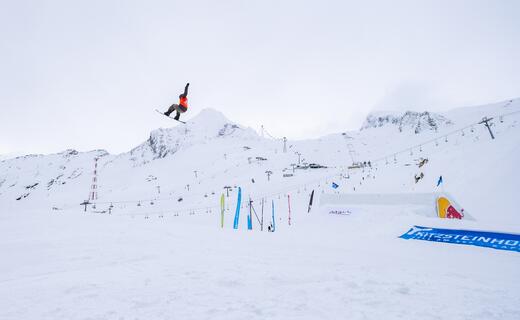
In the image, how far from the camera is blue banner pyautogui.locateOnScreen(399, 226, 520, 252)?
8.80m

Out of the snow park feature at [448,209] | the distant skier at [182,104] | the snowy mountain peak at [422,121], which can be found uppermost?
the snowy mountain peak at [422,121]

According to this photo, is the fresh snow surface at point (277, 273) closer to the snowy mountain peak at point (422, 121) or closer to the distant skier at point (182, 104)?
the distant skier at point (182, 104)

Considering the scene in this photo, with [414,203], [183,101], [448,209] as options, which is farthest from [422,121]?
[183,101]

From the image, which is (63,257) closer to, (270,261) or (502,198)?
(270,261)

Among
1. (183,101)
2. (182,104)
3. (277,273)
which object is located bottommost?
(277,273)

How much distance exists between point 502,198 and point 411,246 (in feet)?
26.4

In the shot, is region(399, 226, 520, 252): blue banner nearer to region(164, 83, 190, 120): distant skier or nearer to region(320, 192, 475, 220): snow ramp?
region(320, 192, 475, 220): snow ramp

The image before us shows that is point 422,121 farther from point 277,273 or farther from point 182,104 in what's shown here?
point 277,273

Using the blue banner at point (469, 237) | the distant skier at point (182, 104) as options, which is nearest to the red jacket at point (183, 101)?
the distant skier at point (182, 104)

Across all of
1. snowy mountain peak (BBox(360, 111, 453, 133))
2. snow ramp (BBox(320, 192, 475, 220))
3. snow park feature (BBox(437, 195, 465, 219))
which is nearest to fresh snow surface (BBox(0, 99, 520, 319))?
snow ramp (BBox(320, 192, 475, 220))

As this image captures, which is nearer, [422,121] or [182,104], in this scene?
[182,104]

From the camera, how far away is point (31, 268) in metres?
6.01

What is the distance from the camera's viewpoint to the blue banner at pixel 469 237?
8.80 meters

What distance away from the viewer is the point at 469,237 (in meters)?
9.71
